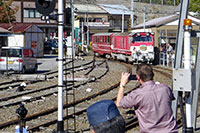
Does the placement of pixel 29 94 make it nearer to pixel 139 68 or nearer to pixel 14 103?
pixel 14 103

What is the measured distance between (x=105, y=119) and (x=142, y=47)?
2912 centimetres

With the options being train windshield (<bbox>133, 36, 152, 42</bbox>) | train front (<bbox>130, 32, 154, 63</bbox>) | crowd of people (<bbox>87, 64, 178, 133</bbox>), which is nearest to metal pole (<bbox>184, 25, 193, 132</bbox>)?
crowd of people (<bbox>87, 64, 178, 133</bbox>)

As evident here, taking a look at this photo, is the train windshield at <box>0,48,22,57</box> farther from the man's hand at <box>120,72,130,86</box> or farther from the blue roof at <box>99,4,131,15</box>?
the blue roof at <box>99,4,131,15</box>

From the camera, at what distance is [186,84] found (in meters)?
5.53

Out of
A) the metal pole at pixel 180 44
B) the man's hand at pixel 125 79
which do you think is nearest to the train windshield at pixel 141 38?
the metal pole at pixel 180 44

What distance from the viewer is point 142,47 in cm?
3225

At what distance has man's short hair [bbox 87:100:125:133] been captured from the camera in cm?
336

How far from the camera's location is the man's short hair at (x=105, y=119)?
336 cm

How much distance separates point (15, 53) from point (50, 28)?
129 feet

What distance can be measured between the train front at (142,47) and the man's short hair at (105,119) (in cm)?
2831

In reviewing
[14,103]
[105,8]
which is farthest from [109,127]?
[105,8]

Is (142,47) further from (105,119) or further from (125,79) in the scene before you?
(105,119)

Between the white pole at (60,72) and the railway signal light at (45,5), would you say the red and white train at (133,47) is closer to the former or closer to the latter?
the railway signal light at (45,5)

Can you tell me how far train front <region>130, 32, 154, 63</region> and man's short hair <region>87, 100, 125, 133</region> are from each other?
28.3m
